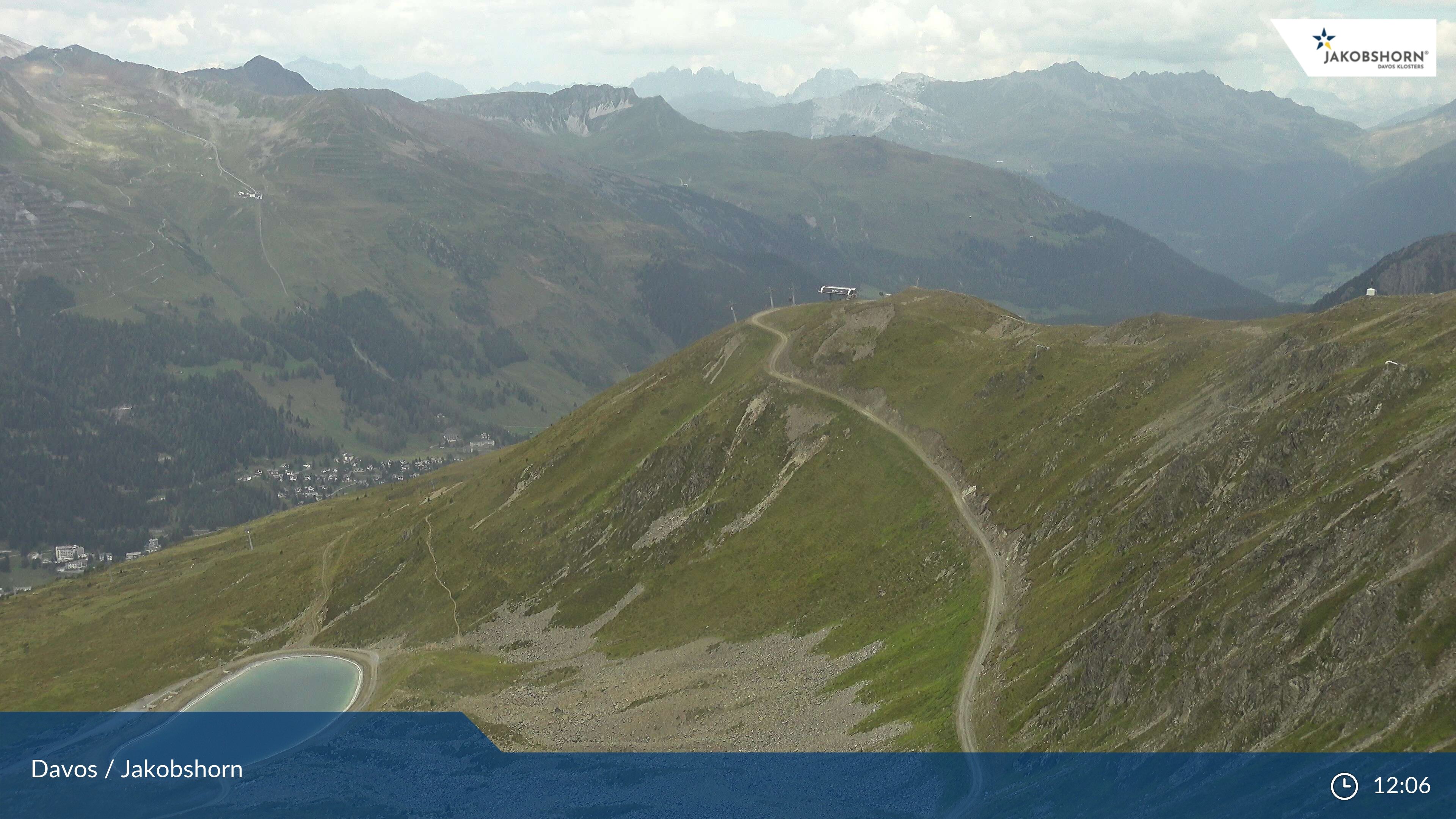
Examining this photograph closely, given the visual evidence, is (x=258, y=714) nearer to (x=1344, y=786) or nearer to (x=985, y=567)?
(x=985, y=567)

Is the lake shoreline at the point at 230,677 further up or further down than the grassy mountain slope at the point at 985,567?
further down

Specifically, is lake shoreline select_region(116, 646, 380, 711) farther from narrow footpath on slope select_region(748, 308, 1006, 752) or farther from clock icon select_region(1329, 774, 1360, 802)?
clock icon select_region(1329, 774, 1360, 802)

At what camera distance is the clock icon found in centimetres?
7275

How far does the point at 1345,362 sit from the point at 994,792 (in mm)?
61241

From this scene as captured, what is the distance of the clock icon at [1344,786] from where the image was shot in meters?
72.8

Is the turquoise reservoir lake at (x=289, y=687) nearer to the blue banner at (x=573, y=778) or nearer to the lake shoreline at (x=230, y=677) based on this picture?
the lake shoreline at (x=230, y=677)

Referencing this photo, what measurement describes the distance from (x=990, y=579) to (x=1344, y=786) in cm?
5620

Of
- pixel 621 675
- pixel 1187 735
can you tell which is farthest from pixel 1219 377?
pixel 621 675

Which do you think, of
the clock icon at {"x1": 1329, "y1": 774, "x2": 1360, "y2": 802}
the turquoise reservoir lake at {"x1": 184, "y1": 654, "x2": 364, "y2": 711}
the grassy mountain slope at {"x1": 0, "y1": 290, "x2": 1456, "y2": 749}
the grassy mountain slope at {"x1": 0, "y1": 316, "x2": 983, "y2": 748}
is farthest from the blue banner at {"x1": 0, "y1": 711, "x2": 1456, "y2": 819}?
the grassy mountain slope at {"x1": 0, "y1": 316, "x2": 983, "y2": 748}

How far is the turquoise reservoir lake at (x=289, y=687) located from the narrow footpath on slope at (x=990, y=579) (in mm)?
85780

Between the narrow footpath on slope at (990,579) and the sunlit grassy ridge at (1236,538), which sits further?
the narrow footpath on slope at (990,579)

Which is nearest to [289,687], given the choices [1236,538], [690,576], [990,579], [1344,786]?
[690,576]

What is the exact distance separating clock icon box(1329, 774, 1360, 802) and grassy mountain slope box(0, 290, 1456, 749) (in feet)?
6.92

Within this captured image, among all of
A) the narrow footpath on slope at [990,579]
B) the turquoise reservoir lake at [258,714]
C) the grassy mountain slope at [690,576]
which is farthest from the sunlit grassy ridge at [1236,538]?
the turquoise reservoir lake at [258,714]
